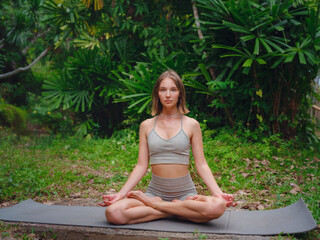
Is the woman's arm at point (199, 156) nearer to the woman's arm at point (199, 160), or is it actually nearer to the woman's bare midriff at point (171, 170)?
the woman's arm at point (199, 160)

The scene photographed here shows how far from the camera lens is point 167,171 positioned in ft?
9.64

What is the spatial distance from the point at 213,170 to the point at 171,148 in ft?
7.40

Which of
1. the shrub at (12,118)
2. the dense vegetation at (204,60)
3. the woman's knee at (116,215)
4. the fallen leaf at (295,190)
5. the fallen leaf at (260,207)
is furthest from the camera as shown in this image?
the shrub at (12,118)

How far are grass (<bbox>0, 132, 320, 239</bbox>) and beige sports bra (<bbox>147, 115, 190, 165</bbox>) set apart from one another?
1.17 m

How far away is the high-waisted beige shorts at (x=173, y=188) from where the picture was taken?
294 centimetres

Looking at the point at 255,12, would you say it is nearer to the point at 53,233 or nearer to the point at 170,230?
the point at 170,230

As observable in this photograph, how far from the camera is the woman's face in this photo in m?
2.91

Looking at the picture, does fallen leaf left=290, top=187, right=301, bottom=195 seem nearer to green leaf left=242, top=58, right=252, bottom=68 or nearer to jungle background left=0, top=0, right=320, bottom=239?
jungle background left=0, top=0, right=320, bottom=239

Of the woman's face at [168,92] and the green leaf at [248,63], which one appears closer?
the woman's face at [168,92]

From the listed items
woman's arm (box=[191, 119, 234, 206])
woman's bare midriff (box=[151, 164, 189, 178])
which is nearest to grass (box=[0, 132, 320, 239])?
woman's arm (box=[191, 119, 234, 206])

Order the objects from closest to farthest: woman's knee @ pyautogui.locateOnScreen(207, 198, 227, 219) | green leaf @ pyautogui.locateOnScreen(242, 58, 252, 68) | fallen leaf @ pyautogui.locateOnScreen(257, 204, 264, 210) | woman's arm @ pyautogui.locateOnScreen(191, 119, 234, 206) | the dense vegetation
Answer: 1. woman's knee @ pyautogui.locateOnScreen(207, 198, 227, 219)
2. woman's arm @ pyautogui.locateOnScreen(191, 119, 234, 206)
3. fallen leaf @ pyautogui.locateOnScreen(257, 204, 264, 210)
4. green leaf @ pyautogui.locateOnScreen(242, 58, 252, 68)
5. the dense vegetation

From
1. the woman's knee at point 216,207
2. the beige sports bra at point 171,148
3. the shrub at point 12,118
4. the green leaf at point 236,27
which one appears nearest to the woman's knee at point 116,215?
the beige sports bra at point 171,148

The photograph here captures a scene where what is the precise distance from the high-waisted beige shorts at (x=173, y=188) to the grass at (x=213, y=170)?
999mm

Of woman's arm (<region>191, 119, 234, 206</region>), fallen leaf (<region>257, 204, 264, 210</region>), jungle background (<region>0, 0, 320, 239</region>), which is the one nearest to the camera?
woman's arm (<region>191, 119, 234, 206</region>)
